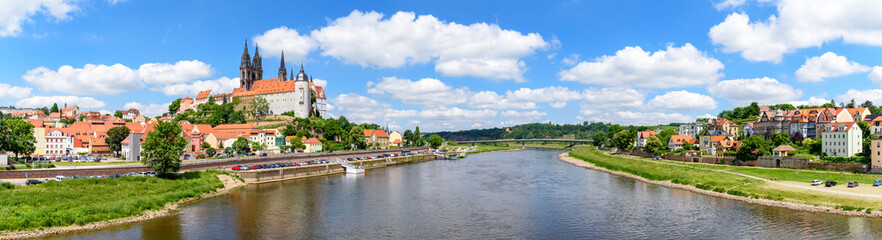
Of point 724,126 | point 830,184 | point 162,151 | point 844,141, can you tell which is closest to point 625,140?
point 724,126

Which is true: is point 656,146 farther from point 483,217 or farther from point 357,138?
point 483,217

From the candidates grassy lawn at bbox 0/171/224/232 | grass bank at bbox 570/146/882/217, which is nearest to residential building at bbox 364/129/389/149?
grass bank at bbox 570/146/882/217

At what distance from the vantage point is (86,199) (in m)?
35.8

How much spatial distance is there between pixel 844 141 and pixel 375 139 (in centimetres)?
9762

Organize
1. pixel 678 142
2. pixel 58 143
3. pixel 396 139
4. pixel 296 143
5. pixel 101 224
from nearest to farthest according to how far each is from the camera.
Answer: pixel 101 224 → pixel 58 143 → pixel 678 142 → pixel 296 143 → pixel 396 139

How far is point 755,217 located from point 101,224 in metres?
42.3

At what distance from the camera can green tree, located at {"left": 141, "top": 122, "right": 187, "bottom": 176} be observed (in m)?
45.7

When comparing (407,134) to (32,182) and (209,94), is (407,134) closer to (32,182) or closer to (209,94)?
(209,94)

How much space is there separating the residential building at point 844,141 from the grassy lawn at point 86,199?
6777 cm

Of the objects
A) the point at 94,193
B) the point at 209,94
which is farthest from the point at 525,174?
the point at 209,94

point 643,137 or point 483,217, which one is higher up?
point 643,137

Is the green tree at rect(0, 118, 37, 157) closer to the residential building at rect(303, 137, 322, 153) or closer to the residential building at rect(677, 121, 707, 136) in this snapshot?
the residential building at rect(303, 137, 322, 153)

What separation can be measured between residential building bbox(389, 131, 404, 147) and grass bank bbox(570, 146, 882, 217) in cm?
8559

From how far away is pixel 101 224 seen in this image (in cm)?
3052
